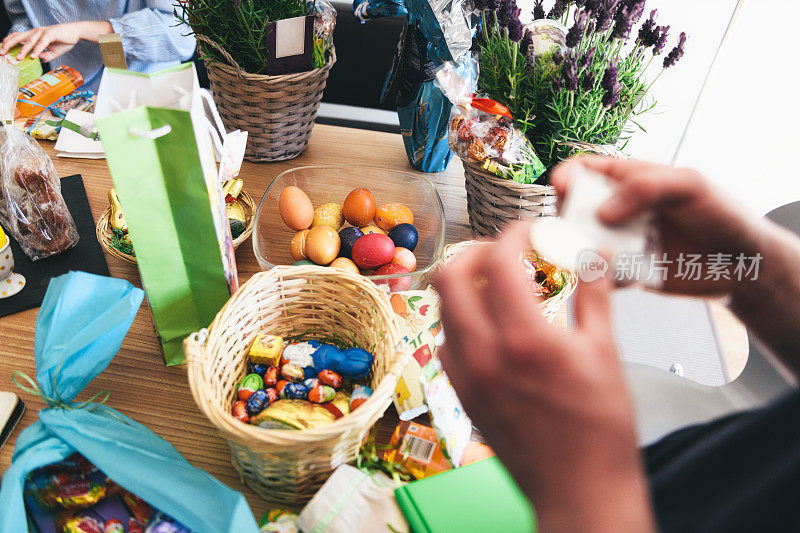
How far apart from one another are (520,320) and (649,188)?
21 centimetres

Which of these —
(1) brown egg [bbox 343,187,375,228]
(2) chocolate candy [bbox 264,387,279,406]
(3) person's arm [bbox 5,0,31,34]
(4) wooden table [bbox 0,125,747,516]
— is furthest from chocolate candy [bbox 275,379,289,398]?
(3) person's arm [bbox 5,0,31,34]

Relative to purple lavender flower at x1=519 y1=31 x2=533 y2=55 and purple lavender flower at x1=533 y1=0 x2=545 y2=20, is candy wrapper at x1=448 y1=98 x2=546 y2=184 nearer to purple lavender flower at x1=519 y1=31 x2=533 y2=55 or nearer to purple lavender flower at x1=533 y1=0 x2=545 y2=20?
purple lavender flower at x1=519 y1=31 x2=533 y2=55

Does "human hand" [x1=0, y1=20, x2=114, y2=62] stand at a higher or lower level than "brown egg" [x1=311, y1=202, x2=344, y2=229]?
higher

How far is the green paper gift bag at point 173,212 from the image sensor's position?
0.60 meters

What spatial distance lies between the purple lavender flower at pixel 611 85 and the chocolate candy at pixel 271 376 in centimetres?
71

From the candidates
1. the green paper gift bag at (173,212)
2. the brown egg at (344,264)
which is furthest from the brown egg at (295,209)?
the green paper gift bag at (173,212)

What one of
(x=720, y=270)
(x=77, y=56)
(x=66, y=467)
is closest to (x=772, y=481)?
(x=720, y=270)

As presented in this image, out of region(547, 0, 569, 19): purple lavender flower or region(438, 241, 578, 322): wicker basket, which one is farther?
region(547, 0, 569, 19): purple lavender flower

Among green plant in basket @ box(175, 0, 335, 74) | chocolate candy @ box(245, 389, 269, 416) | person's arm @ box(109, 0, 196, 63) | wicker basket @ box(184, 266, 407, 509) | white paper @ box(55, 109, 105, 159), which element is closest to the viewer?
wicker basket @ box(184, 266, 407, 509)

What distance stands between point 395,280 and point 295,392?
263 millimetres

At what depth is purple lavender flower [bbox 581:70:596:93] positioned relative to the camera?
83cm

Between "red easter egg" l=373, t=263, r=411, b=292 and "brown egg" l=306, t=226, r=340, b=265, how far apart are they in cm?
9

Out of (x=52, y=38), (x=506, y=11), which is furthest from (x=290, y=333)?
(x=52, y=38)

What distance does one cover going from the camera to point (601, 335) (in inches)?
11.2
